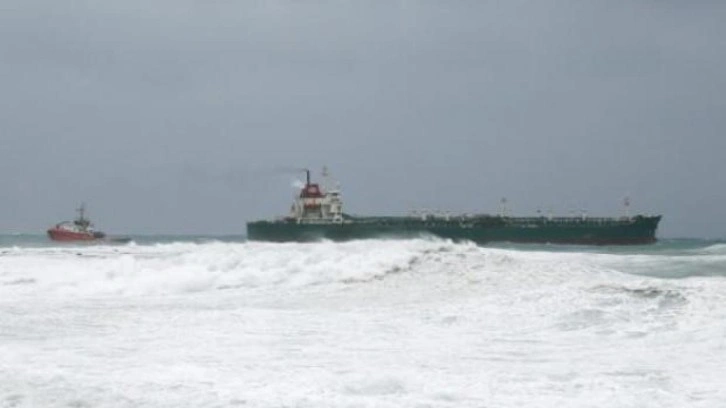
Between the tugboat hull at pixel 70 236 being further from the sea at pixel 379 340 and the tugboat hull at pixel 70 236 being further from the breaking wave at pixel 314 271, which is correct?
the sea at pixel 379 340

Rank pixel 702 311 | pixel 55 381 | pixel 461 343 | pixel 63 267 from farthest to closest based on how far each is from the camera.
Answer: pixel 63 267 < pixel 702 311 < pixel 461 343 < pixel 55 381

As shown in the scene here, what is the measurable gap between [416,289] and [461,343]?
9.73 meters

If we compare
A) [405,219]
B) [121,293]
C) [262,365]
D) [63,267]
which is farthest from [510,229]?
[262,365]

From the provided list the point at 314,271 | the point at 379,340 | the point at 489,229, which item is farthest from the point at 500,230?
the point at 379,340

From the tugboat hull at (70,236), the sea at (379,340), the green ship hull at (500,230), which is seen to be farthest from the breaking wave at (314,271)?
the tugboat hull at (70,236)

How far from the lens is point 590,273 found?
25.5 metres

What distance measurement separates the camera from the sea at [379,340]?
1043cm

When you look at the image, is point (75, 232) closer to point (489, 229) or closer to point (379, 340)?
point (489, 229)

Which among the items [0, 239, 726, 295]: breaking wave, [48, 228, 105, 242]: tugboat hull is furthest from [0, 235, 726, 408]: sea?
[48, 228, 105, 242]: tugboat hull

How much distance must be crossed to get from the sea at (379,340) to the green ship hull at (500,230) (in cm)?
4498

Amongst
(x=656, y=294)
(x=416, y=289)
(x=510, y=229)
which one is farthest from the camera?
(x=510, y=229)

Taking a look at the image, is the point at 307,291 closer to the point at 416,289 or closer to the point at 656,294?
the point at 416,289

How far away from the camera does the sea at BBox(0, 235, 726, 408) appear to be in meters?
10.4

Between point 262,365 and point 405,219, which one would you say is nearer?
point 262,365
